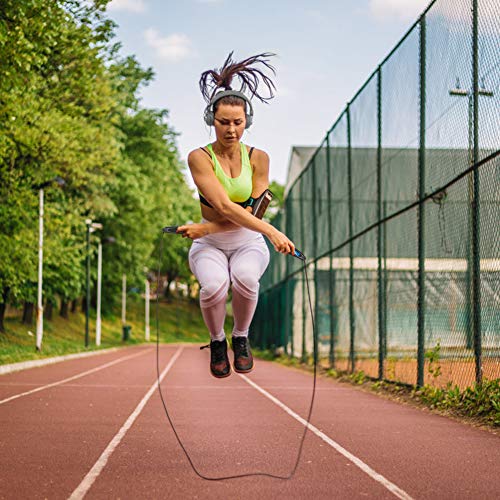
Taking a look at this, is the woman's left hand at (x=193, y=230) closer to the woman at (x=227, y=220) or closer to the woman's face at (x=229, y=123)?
the woman at (x=227, y=220)

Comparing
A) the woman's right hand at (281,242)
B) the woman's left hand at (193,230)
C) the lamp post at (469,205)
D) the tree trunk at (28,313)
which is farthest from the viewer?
the tree trunk at (28,313)

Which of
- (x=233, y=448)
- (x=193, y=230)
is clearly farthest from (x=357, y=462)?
(x=193, y=230)

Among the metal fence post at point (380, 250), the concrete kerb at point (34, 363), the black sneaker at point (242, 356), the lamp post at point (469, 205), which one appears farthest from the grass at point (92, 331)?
the black sneaker at point (242, 356)

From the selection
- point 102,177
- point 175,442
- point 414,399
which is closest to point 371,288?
point 414,399

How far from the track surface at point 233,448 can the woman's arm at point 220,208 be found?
219 centimetres

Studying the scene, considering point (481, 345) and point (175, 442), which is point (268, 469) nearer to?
point (175, 442)

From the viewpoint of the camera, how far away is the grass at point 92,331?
34156 mm

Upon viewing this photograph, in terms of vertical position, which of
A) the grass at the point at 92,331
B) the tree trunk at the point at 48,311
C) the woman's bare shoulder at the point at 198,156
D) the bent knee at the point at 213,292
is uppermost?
the woman's bare shoulder at the point at 198,156

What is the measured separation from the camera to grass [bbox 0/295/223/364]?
34.2 metres

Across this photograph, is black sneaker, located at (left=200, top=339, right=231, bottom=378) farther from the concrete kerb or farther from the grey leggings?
the concrete kerb

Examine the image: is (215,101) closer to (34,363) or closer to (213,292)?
(213,292)

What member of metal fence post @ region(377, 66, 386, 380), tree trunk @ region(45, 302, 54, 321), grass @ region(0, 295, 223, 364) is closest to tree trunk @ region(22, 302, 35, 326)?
grass @ region(0, 295, 223, 364)

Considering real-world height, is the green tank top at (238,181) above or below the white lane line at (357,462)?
above

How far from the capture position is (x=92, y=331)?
6119 cm
